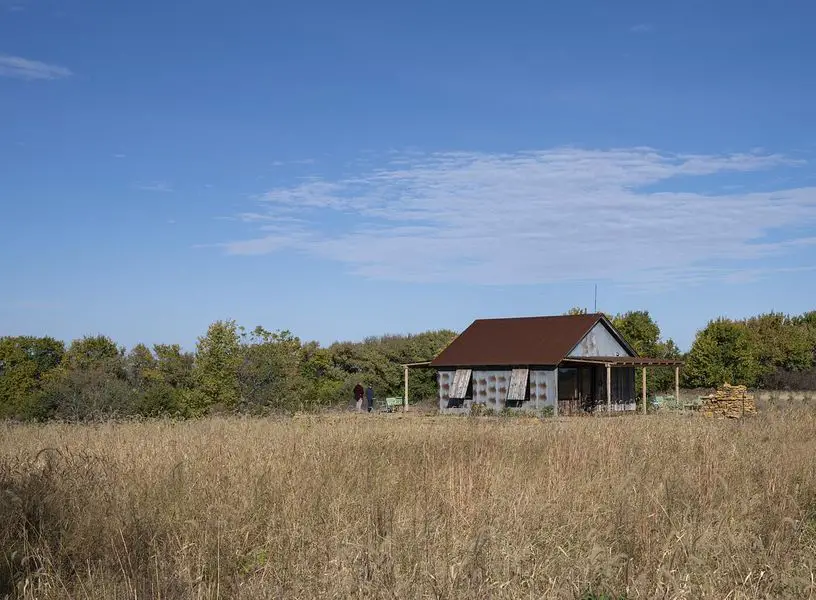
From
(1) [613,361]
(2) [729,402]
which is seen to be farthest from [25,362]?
(2) [729,402]

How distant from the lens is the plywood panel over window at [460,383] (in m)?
38.1

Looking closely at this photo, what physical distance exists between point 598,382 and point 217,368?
1873 centimetres

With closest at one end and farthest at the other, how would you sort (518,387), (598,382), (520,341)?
(518,387), (520,341), (598,382)

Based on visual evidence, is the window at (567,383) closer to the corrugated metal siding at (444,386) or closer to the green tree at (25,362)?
the corrugated metal siding at (444,386)

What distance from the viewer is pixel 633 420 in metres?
13.9

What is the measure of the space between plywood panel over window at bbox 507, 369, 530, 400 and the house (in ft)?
0.15

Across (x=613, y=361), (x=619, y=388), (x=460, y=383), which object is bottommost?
(x=619, y=388)

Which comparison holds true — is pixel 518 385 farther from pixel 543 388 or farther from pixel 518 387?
pixel 543 388

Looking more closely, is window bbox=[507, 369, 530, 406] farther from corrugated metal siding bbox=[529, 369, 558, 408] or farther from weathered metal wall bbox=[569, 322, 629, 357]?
weathered metal wall bbox=[569, 322, 629, 357]

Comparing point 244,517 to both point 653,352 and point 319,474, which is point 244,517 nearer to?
point 319,474

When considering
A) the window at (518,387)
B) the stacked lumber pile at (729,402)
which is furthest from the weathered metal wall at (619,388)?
the stacked lumber pile at (729,402)

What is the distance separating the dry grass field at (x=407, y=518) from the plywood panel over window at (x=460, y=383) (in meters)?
26.6

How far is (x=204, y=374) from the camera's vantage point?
3122 cm

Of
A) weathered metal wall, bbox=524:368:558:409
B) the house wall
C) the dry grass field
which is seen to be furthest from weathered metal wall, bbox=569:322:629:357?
the dry grass field
